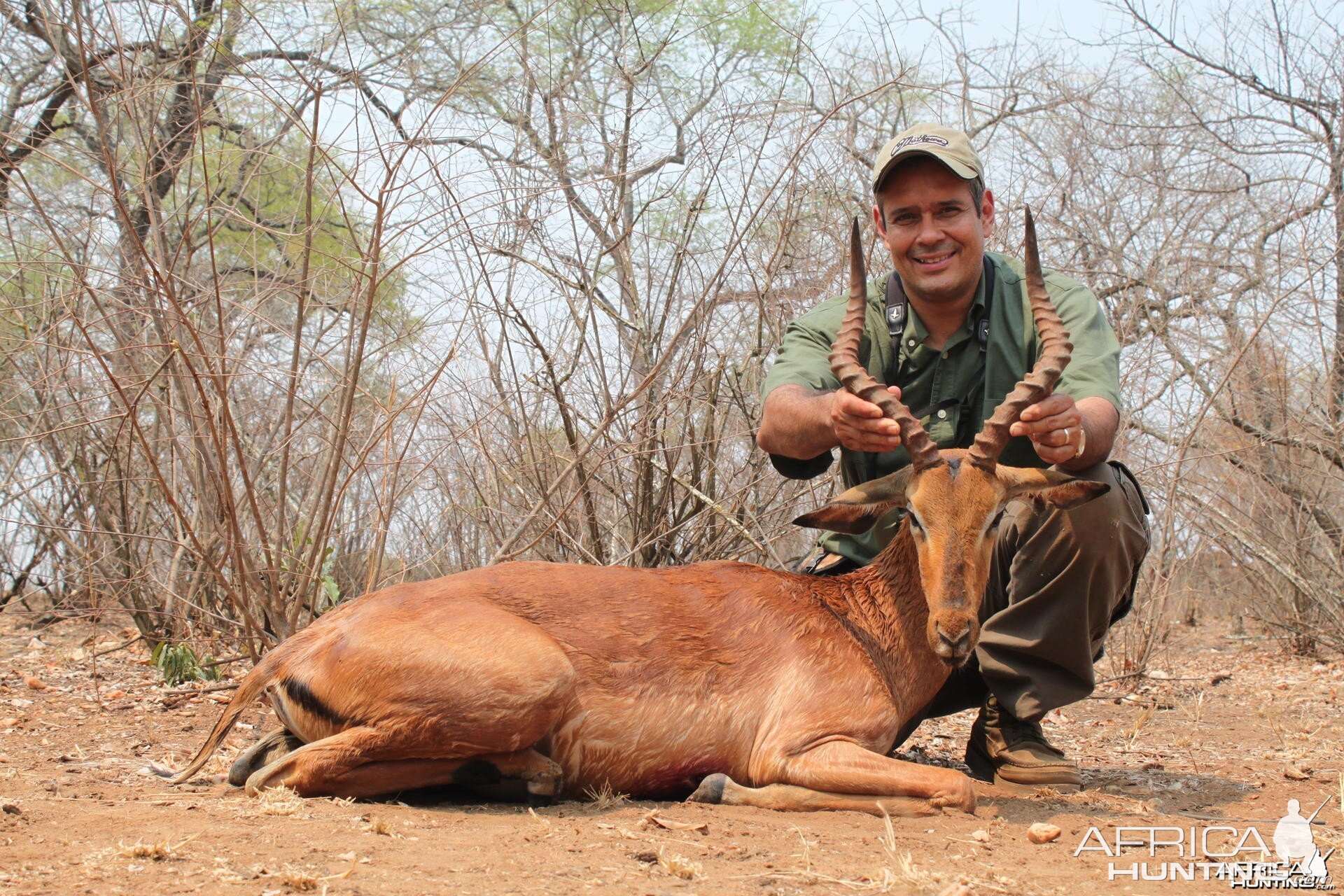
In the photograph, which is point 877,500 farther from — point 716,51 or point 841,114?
point 841,114

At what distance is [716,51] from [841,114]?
1.69 m

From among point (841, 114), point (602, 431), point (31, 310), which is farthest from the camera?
point (841, 114)

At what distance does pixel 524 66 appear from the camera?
7.82 meters

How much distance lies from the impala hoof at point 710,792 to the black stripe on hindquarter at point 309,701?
138 cm

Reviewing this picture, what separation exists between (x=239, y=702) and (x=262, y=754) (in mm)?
255

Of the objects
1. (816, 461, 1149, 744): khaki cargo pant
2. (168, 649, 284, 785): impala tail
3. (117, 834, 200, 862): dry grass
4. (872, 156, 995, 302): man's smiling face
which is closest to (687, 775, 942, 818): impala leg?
(816, 461, 1149, 744): khaki cargo pant

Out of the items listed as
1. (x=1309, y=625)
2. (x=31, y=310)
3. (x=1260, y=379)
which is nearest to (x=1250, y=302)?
(x=1260, y=379)

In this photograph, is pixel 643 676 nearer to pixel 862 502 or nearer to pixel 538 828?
pixel 538 828

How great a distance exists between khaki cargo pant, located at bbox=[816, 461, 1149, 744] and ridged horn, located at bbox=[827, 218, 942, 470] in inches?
36.7

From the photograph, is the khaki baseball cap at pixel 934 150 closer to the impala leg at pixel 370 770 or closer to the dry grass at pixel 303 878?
the impala leg at pixel 370 770

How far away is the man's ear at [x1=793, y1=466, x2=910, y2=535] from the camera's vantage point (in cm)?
518

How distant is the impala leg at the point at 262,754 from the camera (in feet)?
15.7

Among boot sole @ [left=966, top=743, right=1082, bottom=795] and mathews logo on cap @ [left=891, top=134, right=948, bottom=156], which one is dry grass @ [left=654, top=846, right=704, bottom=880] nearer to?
boot sole @ [left=966, top=743, right=1082, bottom=795]

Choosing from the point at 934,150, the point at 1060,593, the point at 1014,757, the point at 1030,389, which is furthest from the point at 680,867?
the point at 934,150
